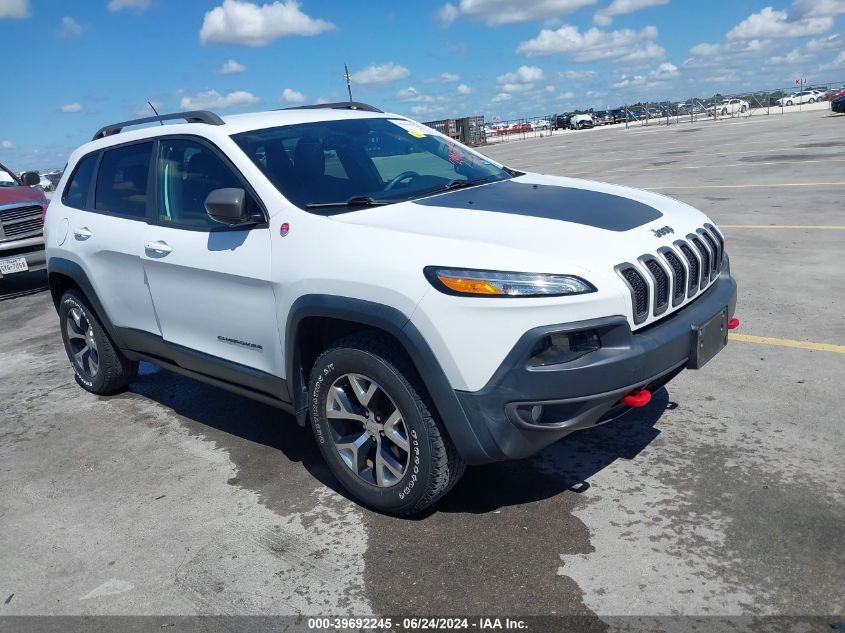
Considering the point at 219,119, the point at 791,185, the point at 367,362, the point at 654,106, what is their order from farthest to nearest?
the point at 654,106 < the point at 791,185 < the point at 219,119 < the point at 367,362

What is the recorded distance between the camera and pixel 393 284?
9.96 feet

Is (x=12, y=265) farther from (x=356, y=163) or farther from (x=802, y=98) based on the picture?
(x=802, y=98)

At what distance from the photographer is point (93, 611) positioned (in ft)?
9.84

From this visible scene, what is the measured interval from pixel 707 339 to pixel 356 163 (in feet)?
6.67

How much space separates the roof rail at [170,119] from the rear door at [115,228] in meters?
0.18

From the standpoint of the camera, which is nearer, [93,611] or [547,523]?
[93,611]

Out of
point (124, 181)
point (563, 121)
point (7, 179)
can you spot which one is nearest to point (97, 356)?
point (124, 181)

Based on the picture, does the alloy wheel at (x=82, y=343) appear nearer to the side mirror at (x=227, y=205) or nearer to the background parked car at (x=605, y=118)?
the side mirror at (x=227, y=205)

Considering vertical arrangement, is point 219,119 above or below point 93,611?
above

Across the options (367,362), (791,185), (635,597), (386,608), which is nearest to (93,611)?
(386,608)

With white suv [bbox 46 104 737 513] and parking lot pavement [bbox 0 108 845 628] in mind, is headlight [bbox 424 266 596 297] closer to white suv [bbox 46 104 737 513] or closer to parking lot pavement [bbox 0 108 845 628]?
white suv [bbox 46 104 737 513]

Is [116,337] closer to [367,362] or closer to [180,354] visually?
[180,354]

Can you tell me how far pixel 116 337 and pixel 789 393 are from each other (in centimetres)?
421

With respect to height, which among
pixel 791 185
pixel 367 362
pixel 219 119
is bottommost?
pixel 791 185
